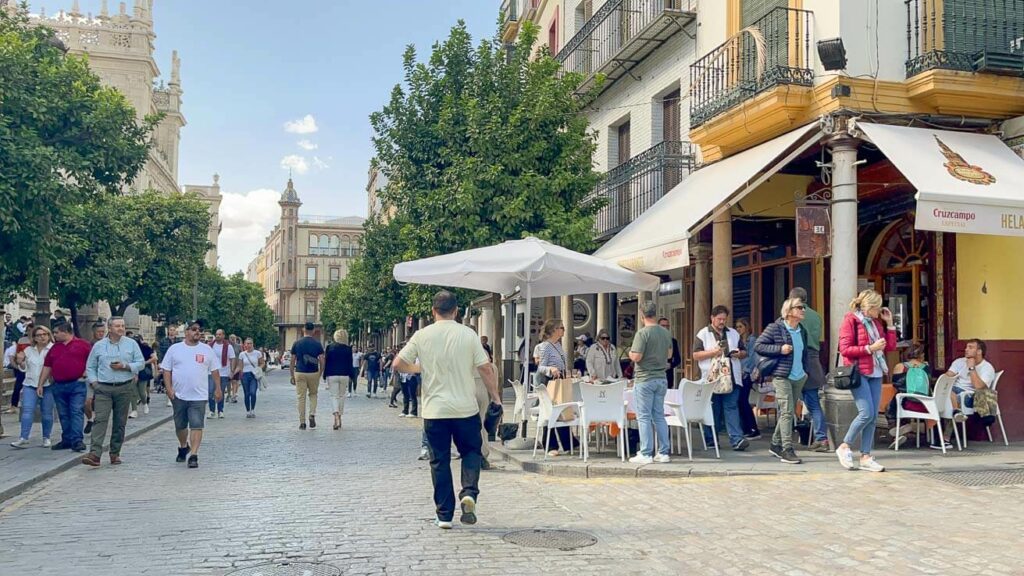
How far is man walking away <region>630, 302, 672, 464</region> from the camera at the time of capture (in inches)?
381

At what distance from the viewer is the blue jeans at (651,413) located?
9.82 meters

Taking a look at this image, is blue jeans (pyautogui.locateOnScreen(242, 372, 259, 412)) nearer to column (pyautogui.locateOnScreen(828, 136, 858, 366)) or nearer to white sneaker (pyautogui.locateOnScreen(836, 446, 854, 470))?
column (pyautogui.locateOnScreen(828, 136, 858, 366))

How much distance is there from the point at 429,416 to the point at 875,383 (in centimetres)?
501

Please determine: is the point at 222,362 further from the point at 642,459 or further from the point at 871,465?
the point at 871,465

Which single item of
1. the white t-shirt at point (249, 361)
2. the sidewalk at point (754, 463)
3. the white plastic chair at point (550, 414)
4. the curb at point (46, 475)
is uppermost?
the white t-shirt at point (249, 361)

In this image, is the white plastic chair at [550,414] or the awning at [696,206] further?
the awning at [696,206]

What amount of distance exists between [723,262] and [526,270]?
455 centimetres

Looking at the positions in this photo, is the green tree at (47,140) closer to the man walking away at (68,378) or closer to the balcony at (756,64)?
the man walking away at (68,378)

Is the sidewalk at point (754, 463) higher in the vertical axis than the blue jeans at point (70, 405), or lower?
lower

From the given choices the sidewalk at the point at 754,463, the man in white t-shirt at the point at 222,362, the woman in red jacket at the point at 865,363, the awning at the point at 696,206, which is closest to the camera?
the woman in red jacket at the point at 865,363

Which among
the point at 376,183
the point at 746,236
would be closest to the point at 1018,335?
the point at 746,236

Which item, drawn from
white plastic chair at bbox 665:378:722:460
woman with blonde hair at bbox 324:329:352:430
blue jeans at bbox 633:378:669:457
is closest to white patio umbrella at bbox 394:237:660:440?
white plastic chair at bbox 665:378:722:460

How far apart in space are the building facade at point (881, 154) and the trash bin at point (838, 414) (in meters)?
1.12

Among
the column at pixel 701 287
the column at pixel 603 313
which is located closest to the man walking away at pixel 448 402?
the column at pixel 701 287
